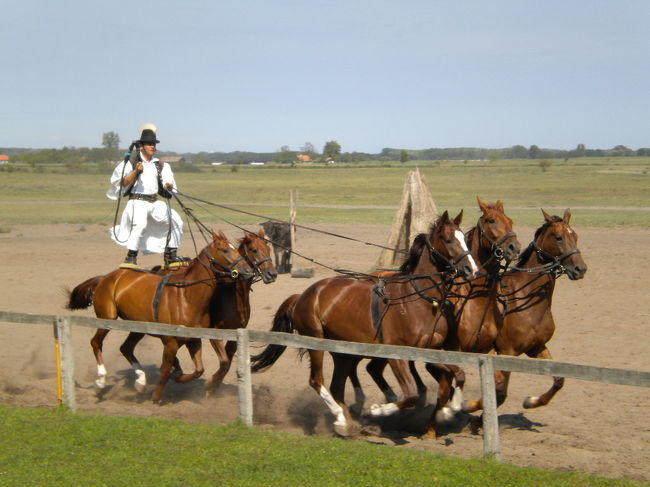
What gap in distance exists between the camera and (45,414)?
28.4 feet

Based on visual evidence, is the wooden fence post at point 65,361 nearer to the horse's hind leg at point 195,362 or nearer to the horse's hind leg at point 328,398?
the horse's hind leg at point 195,362

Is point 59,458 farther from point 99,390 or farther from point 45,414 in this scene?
point 99,390

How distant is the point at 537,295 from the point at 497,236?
0.80 m

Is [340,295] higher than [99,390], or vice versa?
[340,295]

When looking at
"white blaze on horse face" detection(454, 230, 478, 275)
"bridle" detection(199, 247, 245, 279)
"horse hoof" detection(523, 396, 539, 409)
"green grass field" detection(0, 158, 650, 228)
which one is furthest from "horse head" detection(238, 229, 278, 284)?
"green grass field" detection(0, 158, 650, 228)

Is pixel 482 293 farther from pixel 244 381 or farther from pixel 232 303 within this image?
pixel 232 303

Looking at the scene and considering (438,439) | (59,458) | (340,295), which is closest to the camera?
(59,458)

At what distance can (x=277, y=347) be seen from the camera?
9375mm

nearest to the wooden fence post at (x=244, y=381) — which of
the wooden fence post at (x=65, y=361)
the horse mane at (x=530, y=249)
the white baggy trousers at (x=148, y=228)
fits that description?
the wooden fence post at (x=65, y=361)

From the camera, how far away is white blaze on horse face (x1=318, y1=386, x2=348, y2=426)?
834 centimetres

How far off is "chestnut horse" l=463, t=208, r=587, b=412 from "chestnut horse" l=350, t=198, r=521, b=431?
0.22 m

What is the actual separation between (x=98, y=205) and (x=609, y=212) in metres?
27.1

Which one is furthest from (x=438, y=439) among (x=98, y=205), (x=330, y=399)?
(x=98, y=205)

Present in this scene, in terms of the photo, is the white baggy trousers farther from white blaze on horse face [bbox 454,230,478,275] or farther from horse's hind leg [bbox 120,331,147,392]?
white blaze on horse face [bbox 454,230,478,275]
